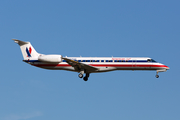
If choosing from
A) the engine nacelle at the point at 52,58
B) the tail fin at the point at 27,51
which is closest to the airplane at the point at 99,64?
the engine nacelle at the point at 52,58

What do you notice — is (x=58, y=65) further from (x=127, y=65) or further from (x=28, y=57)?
(x=127, y=65)

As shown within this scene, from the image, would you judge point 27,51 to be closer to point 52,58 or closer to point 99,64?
point 52,58

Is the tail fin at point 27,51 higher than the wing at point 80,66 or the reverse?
higher

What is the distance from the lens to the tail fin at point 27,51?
41844 mm

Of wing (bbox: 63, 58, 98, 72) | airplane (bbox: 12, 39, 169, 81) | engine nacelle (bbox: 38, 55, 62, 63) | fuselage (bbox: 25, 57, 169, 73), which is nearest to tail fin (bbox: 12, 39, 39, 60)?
airplane (bbox: 12, 39, 169, 81)

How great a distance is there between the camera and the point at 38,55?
138ft

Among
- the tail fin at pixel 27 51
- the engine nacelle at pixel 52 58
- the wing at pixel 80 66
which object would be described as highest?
the tail fin at pixel 27 51

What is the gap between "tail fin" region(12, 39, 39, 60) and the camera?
4184cm

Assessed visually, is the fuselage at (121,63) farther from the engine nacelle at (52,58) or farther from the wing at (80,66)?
the engine nacelle at (52,58)

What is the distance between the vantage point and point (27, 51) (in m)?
42.0

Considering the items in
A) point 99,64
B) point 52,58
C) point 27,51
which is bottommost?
point 99,64

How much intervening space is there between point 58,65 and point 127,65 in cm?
1147

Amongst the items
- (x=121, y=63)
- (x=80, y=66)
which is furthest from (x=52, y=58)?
(x=121, y=63)

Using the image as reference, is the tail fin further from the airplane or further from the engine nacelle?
the engine nacelle
